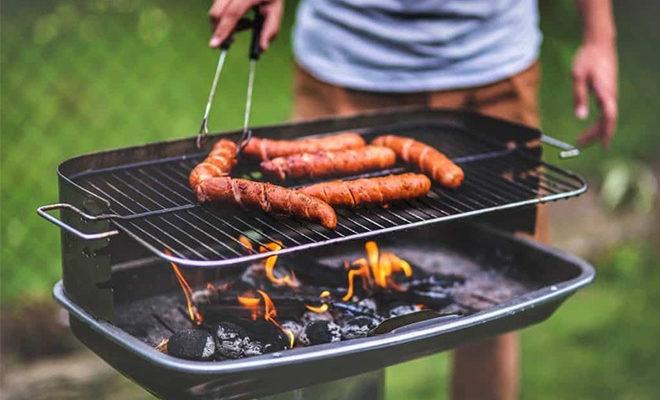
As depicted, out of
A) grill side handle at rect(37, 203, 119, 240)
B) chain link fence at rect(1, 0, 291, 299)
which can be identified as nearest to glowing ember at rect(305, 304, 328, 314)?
grill side handle at rect(37, 203, 119, 240)

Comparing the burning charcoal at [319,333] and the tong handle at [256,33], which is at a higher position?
the tong handle at [256,33]

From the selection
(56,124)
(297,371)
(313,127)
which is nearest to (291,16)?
(56,124)

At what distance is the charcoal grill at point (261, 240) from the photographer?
2.17 metres

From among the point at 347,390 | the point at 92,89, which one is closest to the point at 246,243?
the point at 347,390

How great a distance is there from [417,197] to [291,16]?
13.0ft

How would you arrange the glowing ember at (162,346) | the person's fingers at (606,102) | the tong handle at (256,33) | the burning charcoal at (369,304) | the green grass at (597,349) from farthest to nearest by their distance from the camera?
1. the green grass at (597,349)
2. the person's fingers at (606,102)
3. the tong handle at (256,33)
4. the burning charcoal at (369,304)
5. the glowing ember at (162,346)

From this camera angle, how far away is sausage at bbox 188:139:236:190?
8.03 feet

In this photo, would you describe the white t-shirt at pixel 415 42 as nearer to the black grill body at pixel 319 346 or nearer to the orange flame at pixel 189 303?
the black grill body at pixel 319 346

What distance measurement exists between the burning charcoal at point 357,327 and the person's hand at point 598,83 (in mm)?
1253

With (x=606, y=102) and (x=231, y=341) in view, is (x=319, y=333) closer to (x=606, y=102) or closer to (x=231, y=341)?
(x=231, y=341)

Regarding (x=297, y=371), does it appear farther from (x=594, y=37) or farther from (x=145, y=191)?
(x=594, y=37)

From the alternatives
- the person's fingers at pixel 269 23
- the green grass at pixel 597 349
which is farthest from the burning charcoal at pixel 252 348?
the green grass at pixel 597 349

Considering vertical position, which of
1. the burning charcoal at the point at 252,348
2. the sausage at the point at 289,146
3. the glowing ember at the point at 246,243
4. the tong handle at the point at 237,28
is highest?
the tong handle at the point at 237,28

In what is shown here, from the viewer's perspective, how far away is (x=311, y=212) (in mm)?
2311
